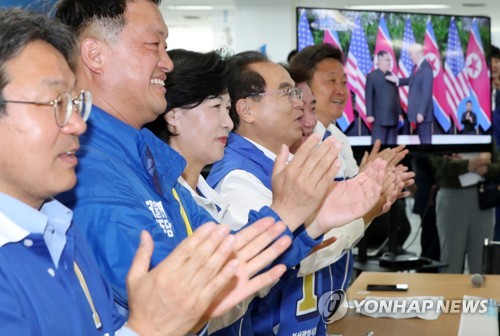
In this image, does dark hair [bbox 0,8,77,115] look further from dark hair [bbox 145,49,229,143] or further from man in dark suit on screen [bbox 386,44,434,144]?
man in dark suit on screen [bbox 386,44,434,144]

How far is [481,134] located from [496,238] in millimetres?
1041

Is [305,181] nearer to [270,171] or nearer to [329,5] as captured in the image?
[270,171]

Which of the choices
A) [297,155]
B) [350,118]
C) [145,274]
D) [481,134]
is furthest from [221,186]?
[481,134]

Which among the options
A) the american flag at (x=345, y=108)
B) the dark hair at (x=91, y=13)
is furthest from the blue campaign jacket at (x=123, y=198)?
the american flag at (x=345, y=108)

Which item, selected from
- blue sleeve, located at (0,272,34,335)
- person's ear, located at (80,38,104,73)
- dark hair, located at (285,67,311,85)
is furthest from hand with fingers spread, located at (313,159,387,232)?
dark hair, located at (285,67,311,85)

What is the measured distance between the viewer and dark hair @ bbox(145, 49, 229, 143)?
213 cm

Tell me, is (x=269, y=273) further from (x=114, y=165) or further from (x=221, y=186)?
(x=221, y=186)

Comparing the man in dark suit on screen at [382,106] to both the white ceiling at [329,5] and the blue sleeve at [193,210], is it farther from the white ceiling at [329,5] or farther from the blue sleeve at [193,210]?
the white ceiling at [329,5]

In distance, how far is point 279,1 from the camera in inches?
321

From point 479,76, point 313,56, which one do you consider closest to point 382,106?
point 479,76

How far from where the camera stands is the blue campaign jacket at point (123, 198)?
1473 mm

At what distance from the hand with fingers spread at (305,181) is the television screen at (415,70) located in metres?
3.53

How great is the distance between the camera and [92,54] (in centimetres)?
181

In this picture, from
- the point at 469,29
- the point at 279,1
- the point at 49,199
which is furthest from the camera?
the point at 279,1
